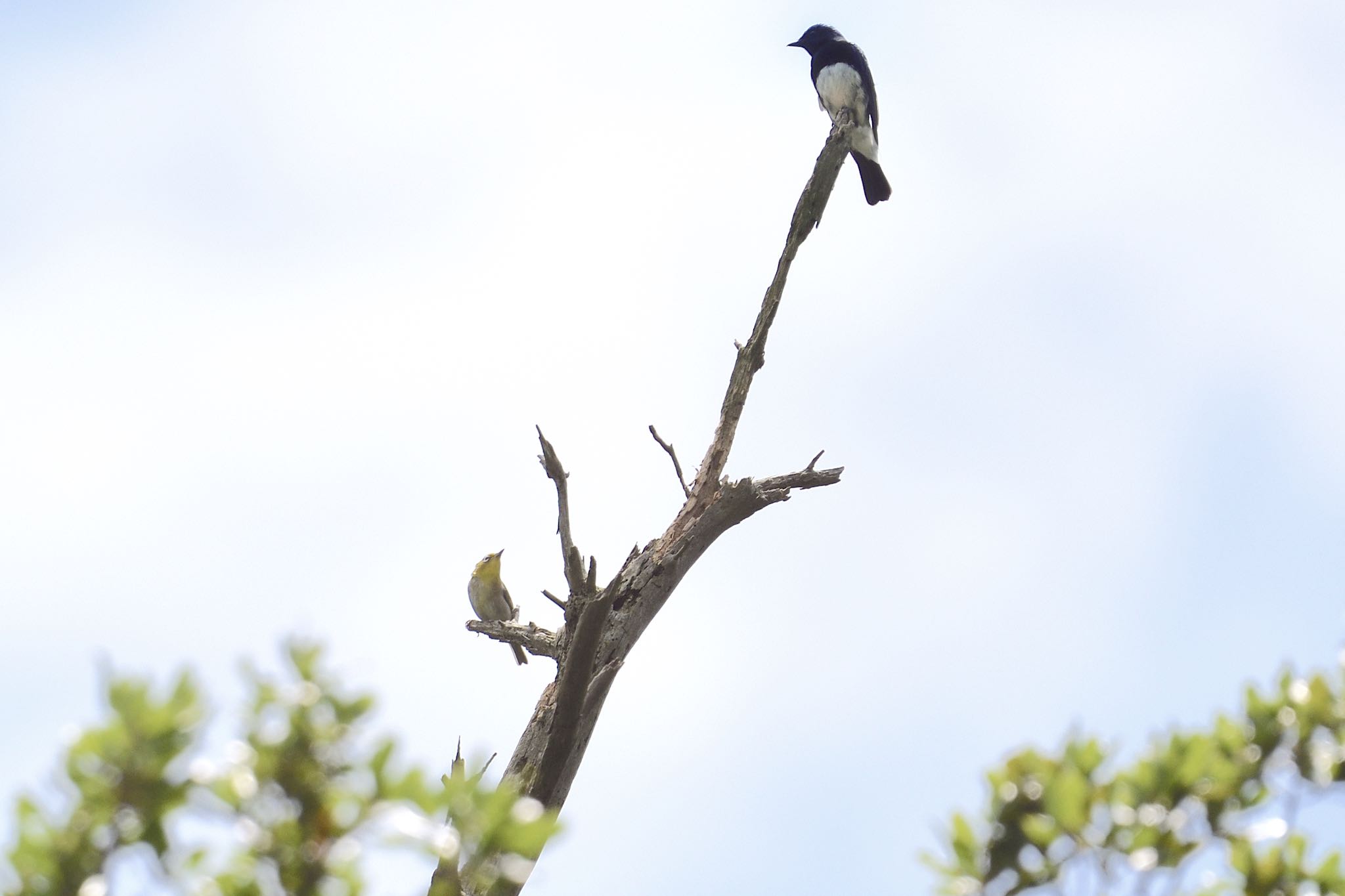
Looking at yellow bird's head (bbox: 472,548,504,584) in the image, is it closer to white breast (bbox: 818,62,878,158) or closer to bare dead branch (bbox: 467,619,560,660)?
bare dead branch (bbox: 467,619,560,660)

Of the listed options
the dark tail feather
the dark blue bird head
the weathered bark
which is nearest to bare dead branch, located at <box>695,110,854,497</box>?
the weathered bark

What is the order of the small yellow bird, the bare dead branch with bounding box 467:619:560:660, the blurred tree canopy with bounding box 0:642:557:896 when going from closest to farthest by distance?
1. the blurred tree canopy with bounding box 0:642:557:896
2. the bare dead branch with bounding box 467:619:560:660
3. the small yellow bird

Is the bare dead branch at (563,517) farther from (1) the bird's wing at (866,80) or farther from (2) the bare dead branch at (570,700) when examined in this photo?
(1) the bird's wing at (866,80)

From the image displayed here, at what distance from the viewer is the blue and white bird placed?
1108 centimetres

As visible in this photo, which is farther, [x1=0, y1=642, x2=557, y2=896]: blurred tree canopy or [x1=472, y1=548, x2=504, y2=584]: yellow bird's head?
[x1=472, y1=548, x2=504, y2=584]: yellow bird's head

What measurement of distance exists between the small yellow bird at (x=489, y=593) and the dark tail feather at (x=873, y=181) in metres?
5.25

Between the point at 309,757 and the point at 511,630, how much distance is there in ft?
16.0

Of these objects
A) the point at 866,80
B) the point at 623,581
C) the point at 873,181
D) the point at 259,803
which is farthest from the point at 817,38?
the point at 259,803

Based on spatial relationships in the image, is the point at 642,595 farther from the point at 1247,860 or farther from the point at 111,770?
Answer: the point at 111,770

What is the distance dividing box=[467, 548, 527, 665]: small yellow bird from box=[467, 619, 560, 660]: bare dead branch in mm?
1757

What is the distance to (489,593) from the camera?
8.84 meters

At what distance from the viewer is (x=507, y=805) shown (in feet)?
5.91

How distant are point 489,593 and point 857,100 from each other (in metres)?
5.89

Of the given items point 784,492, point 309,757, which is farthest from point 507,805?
point 784,492
